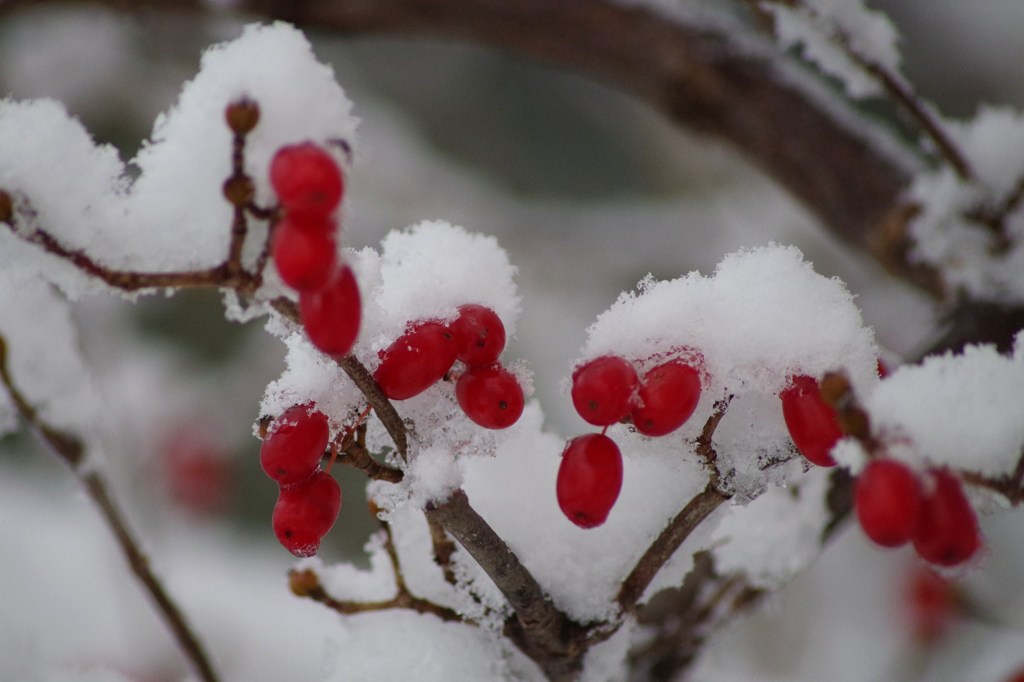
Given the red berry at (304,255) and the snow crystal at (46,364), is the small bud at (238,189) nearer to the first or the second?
the red berry at (304,255)

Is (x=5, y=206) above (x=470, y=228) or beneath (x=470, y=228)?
beneath

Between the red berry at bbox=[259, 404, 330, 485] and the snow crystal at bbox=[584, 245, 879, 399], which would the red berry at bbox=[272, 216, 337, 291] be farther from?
the snow crystal at bbox=[584, 245, 879, 399]

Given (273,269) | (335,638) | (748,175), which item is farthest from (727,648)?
(273,269)

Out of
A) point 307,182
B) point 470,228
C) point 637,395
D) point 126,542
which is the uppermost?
point 470,228

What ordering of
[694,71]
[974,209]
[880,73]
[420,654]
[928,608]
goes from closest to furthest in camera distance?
[420,654] < [880,73] < [974,209] < [694,71] < [928,608]

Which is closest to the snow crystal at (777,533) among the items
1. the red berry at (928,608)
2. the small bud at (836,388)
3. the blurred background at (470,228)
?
the small bud at (836,388)

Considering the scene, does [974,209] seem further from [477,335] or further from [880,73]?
[477,335]

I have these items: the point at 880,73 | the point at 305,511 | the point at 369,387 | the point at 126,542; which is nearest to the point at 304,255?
the point at 369,387

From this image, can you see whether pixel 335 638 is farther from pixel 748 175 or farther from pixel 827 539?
pixel 748 175
